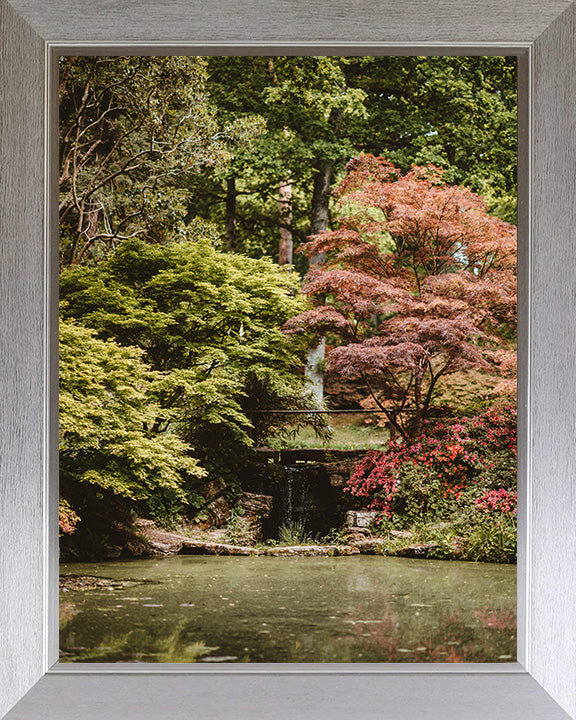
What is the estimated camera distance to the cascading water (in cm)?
405

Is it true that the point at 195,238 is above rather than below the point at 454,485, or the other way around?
above

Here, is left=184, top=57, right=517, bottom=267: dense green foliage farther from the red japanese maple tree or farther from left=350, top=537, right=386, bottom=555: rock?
left=350, top=537, right=386, bottom=555: rock

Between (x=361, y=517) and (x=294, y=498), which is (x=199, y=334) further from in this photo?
(x=361, y=517)

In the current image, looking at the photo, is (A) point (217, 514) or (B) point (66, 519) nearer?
(B) point (66, 519)

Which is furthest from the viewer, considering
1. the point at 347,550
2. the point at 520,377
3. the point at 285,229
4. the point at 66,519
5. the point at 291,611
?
the point at 285,229

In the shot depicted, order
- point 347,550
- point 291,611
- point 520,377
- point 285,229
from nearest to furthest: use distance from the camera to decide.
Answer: point 520,377 < point 291,611 < point 347,550 < point 285,229

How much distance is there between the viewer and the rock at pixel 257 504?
13.4 ft

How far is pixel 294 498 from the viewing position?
4.08 metres

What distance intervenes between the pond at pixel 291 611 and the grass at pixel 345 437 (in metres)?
0.69

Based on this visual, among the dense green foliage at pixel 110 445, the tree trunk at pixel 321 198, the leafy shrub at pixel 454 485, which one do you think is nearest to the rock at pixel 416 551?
the leafy shrub at pixel 454 485

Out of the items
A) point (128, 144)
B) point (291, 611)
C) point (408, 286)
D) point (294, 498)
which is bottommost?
point (291, 611)

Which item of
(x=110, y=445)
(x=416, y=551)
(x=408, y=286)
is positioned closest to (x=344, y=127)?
(x=408, y=286)

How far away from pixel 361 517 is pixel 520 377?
1556mm

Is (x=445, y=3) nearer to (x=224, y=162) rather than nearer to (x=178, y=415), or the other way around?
(x=224, y=162)
